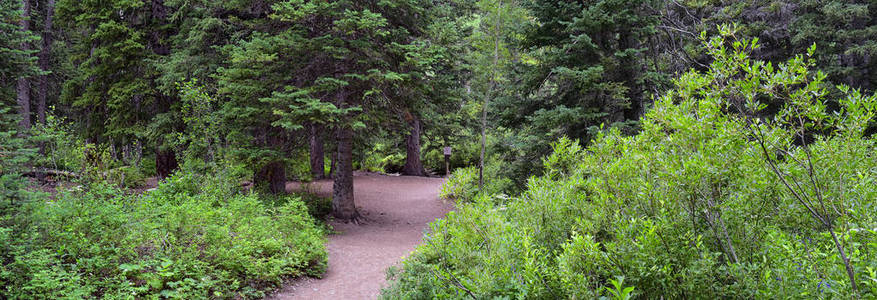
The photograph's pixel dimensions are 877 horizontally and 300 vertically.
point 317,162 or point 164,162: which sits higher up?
point 164,162

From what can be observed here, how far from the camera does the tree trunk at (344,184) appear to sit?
425 inches

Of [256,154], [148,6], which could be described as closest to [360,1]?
[256,154]

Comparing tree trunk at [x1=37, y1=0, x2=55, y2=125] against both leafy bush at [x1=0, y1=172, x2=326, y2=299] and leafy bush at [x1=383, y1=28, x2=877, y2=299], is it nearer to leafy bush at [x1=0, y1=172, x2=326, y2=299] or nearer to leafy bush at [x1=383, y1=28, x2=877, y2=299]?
leafy bush at [x1=0, y1=172, x2=326, y2=299]

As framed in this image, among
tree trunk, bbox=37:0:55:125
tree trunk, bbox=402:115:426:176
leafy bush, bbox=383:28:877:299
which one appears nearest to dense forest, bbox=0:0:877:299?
leafy bush, bbox=383:28:877:299

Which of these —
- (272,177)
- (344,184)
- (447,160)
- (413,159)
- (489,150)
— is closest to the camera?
(489,150)

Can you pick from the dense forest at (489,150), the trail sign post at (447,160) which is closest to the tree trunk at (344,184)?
the dense forest at (489,150)

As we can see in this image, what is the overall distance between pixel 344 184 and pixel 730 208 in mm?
9509

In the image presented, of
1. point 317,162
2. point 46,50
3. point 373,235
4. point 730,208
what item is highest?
point 46,50

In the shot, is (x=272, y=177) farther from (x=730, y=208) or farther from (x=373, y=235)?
(x=730, y=208)

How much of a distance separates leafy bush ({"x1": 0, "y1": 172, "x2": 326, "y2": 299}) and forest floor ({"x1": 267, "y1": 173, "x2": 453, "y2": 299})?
0.39m

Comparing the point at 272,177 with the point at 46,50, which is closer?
the point at 272,177

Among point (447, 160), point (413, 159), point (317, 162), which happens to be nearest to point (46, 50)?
point (317, 162)

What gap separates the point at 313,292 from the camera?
5.88 metres

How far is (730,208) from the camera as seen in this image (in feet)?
7.92
